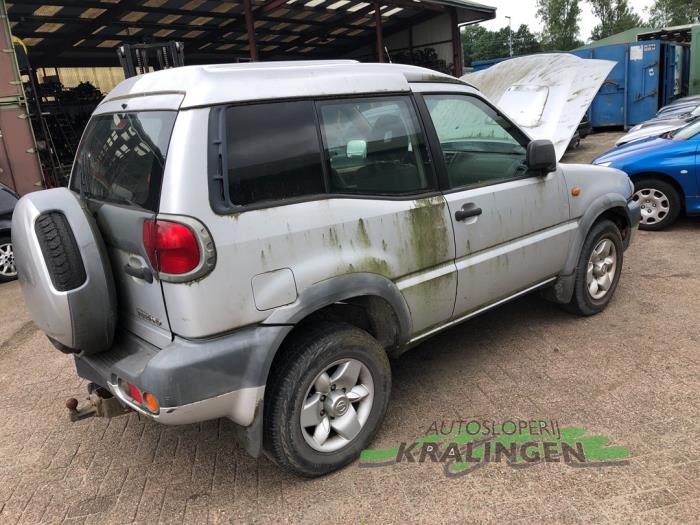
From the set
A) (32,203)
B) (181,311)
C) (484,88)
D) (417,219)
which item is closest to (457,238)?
(417,219)

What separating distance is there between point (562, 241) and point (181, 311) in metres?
2.74

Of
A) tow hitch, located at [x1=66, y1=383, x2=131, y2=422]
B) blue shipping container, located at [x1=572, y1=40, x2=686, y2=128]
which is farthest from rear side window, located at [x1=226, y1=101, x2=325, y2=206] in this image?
blue shipping container, located at [x1=572, y1=40, x2=686, y2=128]

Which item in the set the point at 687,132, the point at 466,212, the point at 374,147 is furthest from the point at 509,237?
the point at 687,132

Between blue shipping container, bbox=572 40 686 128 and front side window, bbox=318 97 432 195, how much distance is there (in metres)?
16.7

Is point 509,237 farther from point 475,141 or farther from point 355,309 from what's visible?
point 355,309

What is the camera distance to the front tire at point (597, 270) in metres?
4.14

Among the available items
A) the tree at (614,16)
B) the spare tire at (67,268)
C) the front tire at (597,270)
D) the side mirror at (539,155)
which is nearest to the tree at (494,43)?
the tree at (614,16)

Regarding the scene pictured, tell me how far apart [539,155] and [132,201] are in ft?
8.01

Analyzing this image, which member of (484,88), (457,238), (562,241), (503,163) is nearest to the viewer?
(457,238)

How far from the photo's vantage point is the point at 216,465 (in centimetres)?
296

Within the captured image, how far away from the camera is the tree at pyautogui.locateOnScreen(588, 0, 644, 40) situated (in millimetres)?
59812

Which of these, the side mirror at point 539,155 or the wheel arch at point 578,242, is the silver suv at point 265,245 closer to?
the side mirror at point 539,155

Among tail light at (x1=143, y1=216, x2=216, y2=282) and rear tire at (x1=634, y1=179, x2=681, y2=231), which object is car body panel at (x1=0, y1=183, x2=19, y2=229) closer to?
tail light at (x1=143, y1=216, x2=216, y2=282)

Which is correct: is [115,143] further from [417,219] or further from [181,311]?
[417,219]
